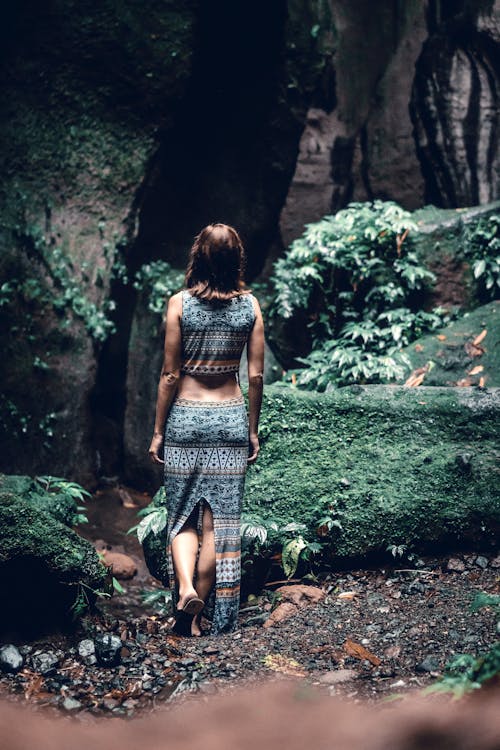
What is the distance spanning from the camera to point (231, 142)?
8.11m

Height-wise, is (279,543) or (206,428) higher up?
(206,428)

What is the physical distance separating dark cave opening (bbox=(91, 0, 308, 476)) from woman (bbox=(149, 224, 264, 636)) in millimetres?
3716

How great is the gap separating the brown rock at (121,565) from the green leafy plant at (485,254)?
4.30 m

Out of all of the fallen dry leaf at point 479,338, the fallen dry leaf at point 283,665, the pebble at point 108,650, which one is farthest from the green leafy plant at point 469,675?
the fallen dry leaf at point 479,338

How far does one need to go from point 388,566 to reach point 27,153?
5.28 m

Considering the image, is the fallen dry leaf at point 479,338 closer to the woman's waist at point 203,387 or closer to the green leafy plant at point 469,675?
the woman's waist at point 203,387

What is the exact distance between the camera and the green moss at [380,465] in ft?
14.4

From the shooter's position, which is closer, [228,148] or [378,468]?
[378,468]

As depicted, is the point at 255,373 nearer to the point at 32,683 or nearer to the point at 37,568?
the point at 37,568

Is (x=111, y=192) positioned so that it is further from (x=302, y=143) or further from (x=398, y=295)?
(x=398, y=295)

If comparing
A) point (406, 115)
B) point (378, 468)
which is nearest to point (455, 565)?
point (378, 468)

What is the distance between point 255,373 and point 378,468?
1232mm

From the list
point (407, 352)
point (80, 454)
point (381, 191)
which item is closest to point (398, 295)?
point (407, 352)

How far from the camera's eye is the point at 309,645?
3.60m
